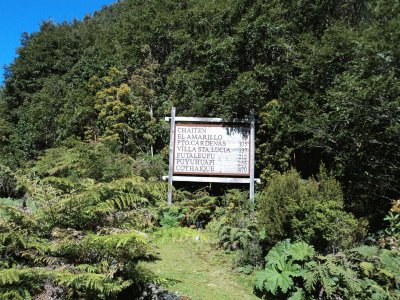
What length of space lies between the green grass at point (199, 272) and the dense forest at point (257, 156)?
320mm

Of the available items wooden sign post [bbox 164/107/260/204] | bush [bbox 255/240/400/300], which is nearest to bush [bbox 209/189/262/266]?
bush [bbox 255/240/400/300]

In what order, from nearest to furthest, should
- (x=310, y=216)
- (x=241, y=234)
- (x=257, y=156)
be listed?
(x=310, y=216), (x=241, y=234), (x=257, y=156)

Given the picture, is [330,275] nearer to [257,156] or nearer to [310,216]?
[310,216]

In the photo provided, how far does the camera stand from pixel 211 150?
9.62m

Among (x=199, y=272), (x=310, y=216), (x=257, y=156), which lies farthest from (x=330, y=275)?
(x=257, y=156)

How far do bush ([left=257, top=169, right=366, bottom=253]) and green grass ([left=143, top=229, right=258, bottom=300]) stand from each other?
36.3 inches

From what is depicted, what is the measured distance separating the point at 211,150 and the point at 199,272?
4.20 m

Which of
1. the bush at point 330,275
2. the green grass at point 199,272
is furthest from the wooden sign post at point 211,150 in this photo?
the bush at point 330,275

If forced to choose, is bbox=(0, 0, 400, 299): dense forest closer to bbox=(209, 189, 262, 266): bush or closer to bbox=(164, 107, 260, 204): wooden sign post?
bbox=(209, 189, 262, 266): bush

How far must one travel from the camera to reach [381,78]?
541 cm

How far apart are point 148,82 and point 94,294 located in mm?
11271

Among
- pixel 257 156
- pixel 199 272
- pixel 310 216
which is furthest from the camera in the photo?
pixel 257 156

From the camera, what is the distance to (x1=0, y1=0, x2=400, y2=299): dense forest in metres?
3.76

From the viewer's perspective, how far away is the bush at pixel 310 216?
17.2 feet
